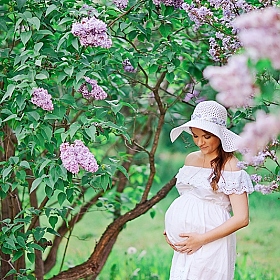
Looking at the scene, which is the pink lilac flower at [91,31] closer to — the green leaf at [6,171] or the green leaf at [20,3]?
the green leaf at [20,3]

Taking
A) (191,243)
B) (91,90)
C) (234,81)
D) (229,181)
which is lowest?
(234,81)

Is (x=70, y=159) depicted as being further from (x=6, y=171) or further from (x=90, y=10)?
(x=90, y=10)

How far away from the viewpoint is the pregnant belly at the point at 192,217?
245 cm

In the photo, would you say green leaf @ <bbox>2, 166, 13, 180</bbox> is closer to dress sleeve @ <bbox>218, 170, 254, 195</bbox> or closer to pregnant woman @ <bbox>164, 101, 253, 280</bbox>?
pregnant woman @ <bbox>164, 101, 253, 280</bbox>

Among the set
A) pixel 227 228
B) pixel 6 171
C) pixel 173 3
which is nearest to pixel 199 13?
pixel 173 3

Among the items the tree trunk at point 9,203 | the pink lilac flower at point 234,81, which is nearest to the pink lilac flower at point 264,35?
the pink lilac flower at point 234,81

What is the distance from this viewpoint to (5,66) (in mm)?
2598

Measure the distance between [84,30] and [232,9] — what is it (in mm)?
568

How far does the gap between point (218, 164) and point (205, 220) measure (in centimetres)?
23

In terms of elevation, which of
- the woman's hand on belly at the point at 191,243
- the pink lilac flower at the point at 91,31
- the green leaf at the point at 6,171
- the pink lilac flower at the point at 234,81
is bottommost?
the pink lilac flower at the point at 234,81

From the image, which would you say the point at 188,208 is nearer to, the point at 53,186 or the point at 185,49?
the point at 53,186

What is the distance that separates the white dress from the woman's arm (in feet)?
0.08

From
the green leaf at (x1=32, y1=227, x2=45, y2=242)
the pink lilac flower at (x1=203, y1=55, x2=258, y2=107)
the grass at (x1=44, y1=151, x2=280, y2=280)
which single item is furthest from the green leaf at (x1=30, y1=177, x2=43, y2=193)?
the grass at (x1=44, y1=151, x2=280, y2=280)

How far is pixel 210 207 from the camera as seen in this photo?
2.49 metres
